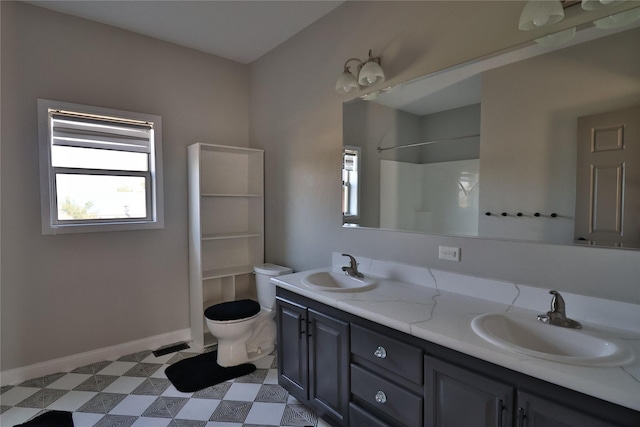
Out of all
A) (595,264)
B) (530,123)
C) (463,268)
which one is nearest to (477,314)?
(463,268)

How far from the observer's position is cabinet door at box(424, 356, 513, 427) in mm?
1107

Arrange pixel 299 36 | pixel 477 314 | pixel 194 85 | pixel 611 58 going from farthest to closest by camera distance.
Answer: pixel 194 85
pixel 299 36
pixel 477 314
pixel 611 58

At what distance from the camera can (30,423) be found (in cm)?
194

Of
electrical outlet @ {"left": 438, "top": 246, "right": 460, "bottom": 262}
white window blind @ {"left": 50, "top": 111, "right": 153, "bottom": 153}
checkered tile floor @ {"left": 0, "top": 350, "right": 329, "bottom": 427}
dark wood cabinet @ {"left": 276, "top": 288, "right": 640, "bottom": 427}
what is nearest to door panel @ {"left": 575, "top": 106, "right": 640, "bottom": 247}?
electrical outlet @ {"left": 438, "top": 246, "right": 460, "bottom": 262}

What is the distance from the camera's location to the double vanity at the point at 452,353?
0.98 metres

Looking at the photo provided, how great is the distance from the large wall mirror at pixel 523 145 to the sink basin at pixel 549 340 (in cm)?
40

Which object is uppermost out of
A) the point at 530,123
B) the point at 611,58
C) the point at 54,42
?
the point at 54,42

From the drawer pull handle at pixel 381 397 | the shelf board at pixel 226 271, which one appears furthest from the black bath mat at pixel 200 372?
the drawer pull handle at pixel 381 397

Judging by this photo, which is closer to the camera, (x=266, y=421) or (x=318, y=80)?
(x=266, y=421)

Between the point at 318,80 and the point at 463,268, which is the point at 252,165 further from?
the point at 463,268

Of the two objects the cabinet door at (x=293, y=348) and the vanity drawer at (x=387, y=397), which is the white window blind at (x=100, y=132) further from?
the vanity drawer at (x=387, y=397)

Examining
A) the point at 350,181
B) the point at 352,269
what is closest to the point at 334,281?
the point at 352,269

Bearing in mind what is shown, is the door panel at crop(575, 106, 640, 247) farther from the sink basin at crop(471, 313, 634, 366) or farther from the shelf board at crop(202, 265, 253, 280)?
the shelf board at crop(202, 265, 253, 280)

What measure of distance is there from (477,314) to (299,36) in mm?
2567
